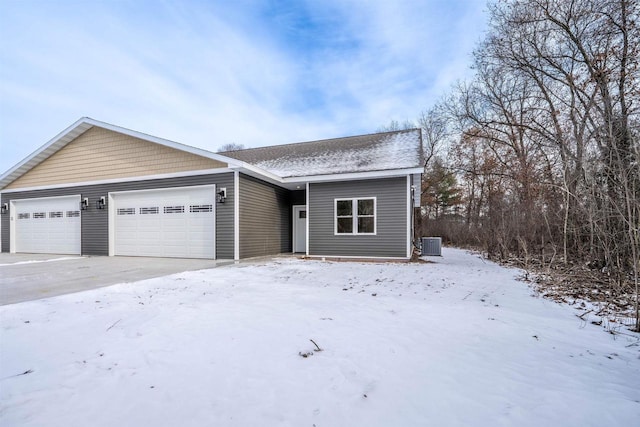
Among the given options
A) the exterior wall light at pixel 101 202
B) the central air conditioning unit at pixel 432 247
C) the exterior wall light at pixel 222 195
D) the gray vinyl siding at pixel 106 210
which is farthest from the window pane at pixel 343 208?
the exterior wall light at pixel 101 202

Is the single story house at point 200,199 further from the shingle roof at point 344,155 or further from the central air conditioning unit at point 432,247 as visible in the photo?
the central air conditioning unit at point 432,247

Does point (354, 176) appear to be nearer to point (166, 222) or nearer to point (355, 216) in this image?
point (355, 216)

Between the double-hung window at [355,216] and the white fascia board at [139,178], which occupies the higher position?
the white fascia board at [139,178]

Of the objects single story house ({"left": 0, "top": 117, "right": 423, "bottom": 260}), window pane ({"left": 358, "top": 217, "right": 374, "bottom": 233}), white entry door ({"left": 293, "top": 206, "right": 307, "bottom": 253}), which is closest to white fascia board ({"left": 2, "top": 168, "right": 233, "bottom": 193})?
→ single story house ({"left": 0, "top": 117, "right": 423, "bottom": 260})

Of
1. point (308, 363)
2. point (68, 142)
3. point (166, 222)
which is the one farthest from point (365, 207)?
point (68, 142)

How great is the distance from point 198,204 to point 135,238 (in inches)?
114

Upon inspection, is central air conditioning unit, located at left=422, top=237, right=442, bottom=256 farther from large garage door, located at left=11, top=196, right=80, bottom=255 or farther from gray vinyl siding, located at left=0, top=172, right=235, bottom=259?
large garage door, located at left=11, top=196, right=80, bottom=255

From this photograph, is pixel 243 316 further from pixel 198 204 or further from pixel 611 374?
pixel 198 204

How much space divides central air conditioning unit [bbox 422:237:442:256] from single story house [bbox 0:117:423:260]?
8.79ft

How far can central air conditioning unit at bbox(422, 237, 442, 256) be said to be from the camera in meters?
12.0

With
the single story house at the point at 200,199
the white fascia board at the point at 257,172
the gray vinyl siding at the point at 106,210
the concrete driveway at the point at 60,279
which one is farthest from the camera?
the single story house at the point at 200,199

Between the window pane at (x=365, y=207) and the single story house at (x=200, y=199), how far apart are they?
32 mm

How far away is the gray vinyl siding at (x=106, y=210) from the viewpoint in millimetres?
8898

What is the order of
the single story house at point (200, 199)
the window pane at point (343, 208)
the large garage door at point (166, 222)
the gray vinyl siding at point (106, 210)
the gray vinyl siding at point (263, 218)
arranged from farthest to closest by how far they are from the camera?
the window pane at point (343, 208)
the large garage door at point (166, 222)
the gray vinyl siding at point (263, 218)
the single story house at point (200, 199)
the gray vinyl siding at point (106, 210)
